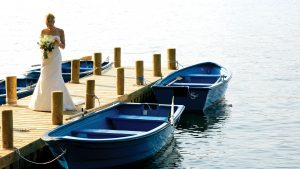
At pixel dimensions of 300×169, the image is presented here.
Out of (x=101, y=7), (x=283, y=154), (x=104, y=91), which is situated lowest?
(x=283, y=154)

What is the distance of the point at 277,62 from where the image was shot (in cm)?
3781

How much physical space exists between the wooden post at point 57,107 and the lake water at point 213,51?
99.6 inches

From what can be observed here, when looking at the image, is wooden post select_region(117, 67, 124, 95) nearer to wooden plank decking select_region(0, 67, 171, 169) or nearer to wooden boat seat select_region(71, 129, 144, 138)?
wooden plank decking select_region(0, 67, 171, 169)

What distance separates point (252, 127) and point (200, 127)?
1.74m

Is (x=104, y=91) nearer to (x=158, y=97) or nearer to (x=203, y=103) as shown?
(x=158, y=97)

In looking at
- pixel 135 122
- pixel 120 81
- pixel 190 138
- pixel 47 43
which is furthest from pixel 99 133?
pixel 120 81

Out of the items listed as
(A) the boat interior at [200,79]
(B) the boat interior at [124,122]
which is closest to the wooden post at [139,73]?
(A) the boat interior at [200,79]

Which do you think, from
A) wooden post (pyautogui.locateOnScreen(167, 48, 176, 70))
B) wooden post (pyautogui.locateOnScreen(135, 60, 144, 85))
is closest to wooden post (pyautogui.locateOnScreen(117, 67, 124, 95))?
wooden post (pyautogui.locateOnScreen(135, 60, 144, 85))

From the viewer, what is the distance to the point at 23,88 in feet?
76.8

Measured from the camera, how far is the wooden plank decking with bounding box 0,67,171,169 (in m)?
14.9

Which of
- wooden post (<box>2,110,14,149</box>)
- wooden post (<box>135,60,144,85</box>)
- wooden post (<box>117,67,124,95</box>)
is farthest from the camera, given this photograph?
wooden post (<box>135,60,144,85</box>)

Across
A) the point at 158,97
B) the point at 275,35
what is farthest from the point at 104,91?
the point at 275,35

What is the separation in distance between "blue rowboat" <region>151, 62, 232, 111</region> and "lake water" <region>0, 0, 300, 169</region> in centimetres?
51

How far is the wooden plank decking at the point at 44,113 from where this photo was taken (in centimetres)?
1490
